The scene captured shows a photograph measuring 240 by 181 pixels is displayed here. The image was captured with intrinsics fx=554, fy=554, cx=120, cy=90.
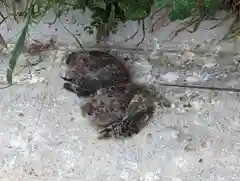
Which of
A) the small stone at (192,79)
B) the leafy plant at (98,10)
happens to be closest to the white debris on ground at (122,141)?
the small stone at (192,79)

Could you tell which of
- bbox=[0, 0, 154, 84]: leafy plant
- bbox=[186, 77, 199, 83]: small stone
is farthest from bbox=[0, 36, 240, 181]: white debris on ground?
bbox=[0, 0, 154, 84]: leafy plant

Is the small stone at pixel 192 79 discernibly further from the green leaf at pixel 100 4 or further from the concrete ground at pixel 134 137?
the green leaf at pixel 100 4

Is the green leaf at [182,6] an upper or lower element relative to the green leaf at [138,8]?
upper

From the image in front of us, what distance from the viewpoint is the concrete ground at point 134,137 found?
122 centimetres

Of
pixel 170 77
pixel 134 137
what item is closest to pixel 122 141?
pixel 134 137

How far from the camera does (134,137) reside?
1.28 metres

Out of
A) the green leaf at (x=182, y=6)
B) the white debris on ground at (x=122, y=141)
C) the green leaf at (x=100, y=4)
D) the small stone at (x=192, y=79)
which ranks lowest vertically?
the white debris on ground at (x=122, y=141)

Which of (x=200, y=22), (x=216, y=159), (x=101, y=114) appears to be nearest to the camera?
(x=216, y=159)

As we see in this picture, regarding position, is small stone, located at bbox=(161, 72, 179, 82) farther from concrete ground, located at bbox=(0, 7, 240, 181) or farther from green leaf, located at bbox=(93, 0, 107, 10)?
green leaf, located at bbox=(93, 0, 107, 10)

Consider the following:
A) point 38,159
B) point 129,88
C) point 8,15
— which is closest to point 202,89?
point 129,88

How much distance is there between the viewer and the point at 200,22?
56.9 inches

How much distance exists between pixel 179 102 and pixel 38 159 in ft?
1.19

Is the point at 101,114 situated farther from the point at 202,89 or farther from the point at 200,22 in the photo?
the point at 200,22

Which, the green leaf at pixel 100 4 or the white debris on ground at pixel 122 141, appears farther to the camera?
the green leaf at pixel 100 4
